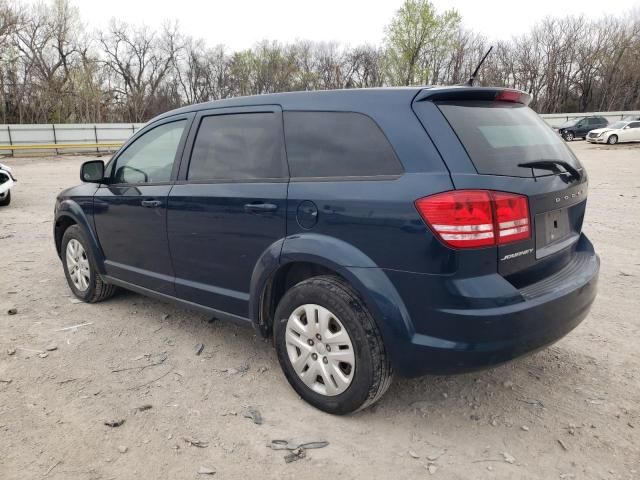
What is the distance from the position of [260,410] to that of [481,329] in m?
1.35

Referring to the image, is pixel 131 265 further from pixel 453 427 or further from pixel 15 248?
pixel 15 248

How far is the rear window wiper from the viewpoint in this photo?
249cm

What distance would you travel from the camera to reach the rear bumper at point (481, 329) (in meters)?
2.22

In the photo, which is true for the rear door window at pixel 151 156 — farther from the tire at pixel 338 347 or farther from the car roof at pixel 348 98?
the tire at pixel 338 347

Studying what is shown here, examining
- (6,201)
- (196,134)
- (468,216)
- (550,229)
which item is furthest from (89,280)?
(6,201)

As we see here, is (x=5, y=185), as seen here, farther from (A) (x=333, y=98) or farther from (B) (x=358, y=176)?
(B) (x=358, y=176)

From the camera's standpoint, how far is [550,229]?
2.57 metres

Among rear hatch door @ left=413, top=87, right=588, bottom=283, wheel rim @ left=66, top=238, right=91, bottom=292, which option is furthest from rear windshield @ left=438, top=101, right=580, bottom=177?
wheel rim @ left=66, top=238, right=91, bottom=292

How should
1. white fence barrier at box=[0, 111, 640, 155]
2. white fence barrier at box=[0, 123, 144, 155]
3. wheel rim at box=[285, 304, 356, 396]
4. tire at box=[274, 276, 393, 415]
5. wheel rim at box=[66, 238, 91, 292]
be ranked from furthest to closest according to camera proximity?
1. white fence barrier at box=[0, 123, 144, 155]
2. white fence barrier at box=[0, 111, 640, 155]
3. wheel rim at box=[66, 238, 91, 292]
4. wheel rim at box=[285, 304, 356, 396]
5. tire at box=[274, 276, 393, 415]

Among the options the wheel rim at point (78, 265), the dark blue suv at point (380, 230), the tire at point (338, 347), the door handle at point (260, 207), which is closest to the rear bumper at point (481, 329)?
the dark blue suv at point (380, 230)

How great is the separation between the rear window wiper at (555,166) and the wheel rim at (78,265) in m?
3.82

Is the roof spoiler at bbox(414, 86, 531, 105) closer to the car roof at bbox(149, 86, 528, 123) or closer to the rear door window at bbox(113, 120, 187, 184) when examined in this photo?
the car roof at bbox(149, 86, 528, 123)

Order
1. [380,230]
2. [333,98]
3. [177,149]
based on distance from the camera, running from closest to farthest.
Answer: [380,230], [333,98], [177,149]

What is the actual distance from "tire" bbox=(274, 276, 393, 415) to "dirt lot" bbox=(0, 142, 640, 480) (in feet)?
0.45
